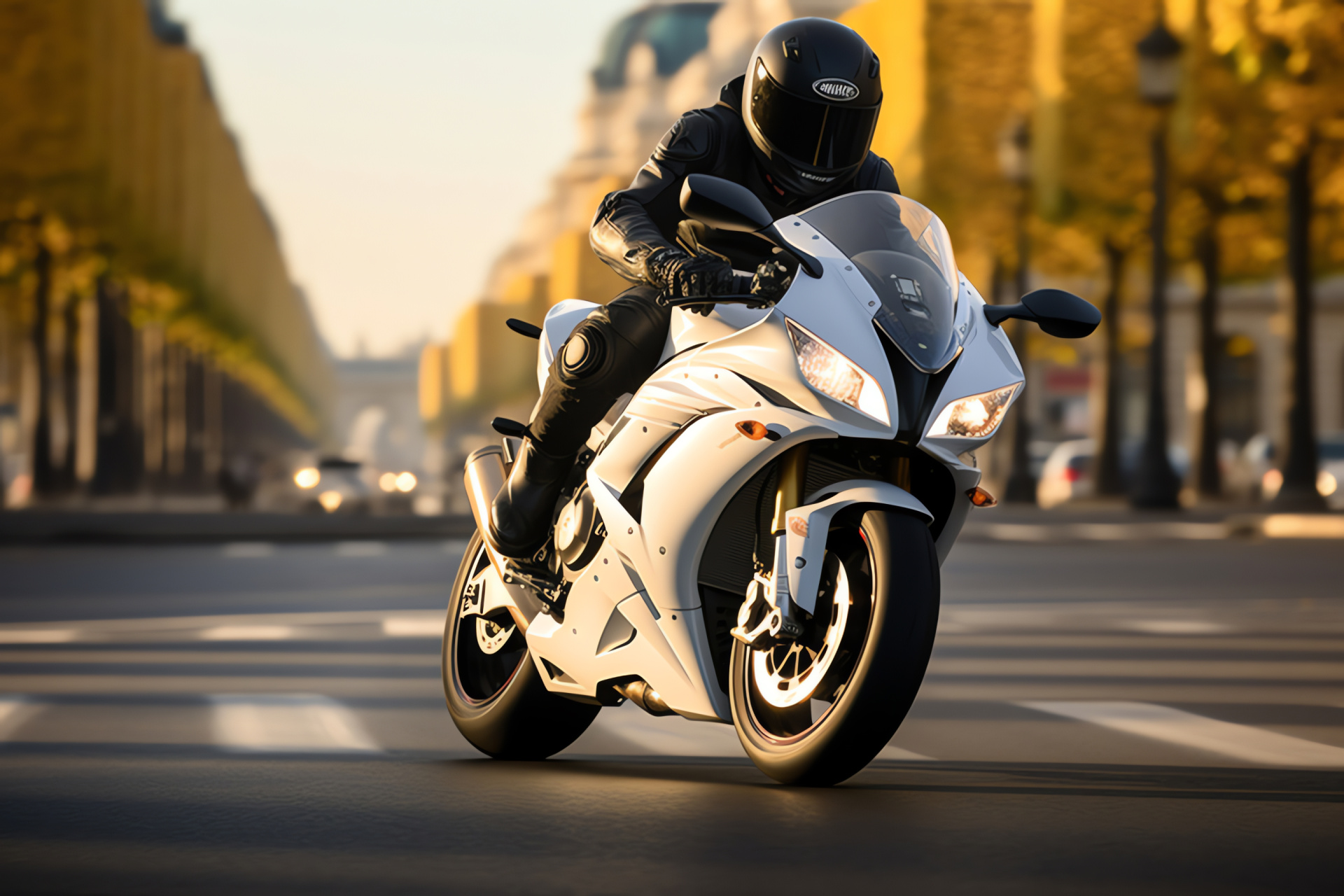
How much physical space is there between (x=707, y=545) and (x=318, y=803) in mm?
1141

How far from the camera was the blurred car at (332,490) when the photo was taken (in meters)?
42.1

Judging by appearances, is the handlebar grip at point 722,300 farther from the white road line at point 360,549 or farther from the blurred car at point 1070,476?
the blurred car at point 1070,476

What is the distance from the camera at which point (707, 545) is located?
18.4 ft

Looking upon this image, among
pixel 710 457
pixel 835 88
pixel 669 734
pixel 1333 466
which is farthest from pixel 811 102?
pixel 1333 466

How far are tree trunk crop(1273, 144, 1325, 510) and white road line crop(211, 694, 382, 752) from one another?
72.9 feet

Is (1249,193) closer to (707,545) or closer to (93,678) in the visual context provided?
(93,678)

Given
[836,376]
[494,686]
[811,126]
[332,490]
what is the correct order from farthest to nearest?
[332,490], [494,686], [811,126], [836,376]

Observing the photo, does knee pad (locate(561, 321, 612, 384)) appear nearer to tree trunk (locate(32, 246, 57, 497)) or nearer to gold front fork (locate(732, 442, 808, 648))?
gold front fork (locate(732, 442, 808, 648))

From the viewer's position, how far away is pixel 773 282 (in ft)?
17.6

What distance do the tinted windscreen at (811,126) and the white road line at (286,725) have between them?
7.43ft

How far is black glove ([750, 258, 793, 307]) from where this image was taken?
5363 millimetres

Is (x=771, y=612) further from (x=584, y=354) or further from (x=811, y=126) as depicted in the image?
(x=811, y=126)

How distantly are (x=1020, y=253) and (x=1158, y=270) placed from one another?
31.9 feet

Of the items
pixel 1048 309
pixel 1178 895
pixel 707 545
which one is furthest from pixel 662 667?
pixel 1178 895
